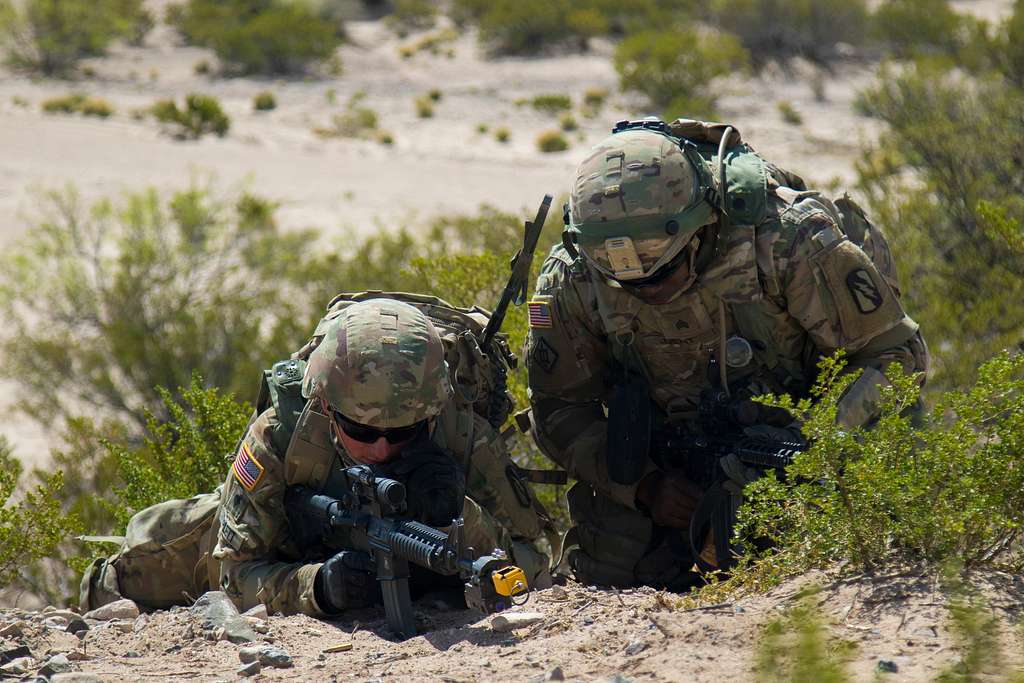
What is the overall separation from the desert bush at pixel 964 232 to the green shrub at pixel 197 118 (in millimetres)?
14369

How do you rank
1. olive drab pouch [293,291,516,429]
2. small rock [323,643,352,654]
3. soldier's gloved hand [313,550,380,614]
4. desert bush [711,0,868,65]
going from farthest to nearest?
1. desert bush [711,0,868,65]
2. olive drab pouch [293,291,516,429]
3. soldier's gloved hand [313,550,380,614]
4. small rock [323,643,352,654]

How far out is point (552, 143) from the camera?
20.8 m

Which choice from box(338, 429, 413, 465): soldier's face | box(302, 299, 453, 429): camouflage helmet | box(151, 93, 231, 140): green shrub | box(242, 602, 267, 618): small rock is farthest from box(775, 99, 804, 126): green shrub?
box(242, 602, 267, 618): small rock

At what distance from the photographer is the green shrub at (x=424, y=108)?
78.6 feet

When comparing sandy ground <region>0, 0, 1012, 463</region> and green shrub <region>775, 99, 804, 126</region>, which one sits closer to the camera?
sandy ground <region>0, 0, 1012, 463</region>

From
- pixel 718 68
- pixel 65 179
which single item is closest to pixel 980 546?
pixel 65 179

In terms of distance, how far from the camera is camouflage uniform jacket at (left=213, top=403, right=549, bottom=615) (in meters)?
3.88

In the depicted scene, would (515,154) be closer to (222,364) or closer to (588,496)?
(222,364)

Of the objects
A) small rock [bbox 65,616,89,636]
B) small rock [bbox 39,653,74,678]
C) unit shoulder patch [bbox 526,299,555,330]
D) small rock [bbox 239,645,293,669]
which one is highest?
unit shoulder patch [bbox 526,299,555,330]

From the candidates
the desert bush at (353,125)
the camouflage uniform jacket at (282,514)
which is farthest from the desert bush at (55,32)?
the camouflage uniform jacket at (282,514)

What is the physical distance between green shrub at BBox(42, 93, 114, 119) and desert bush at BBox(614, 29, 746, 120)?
32.8 feet

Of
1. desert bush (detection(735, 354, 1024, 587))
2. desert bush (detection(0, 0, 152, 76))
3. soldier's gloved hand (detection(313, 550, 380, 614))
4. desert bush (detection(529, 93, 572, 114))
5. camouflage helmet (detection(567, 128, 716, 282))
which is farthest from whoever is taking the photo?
desert bush (detection(0, 0, 152, 76))

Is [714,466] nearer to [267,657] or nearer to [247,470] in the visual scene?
[247,470]

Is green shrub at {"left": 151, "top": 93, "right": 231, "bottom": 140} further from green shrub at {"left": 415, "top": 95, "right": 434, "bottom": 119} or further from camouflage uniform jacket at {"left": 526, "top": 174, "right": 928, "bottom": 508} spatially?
camouflage uniform jacket at {"left": 526, "top": 174, "right": 928, "bottom": 508}
